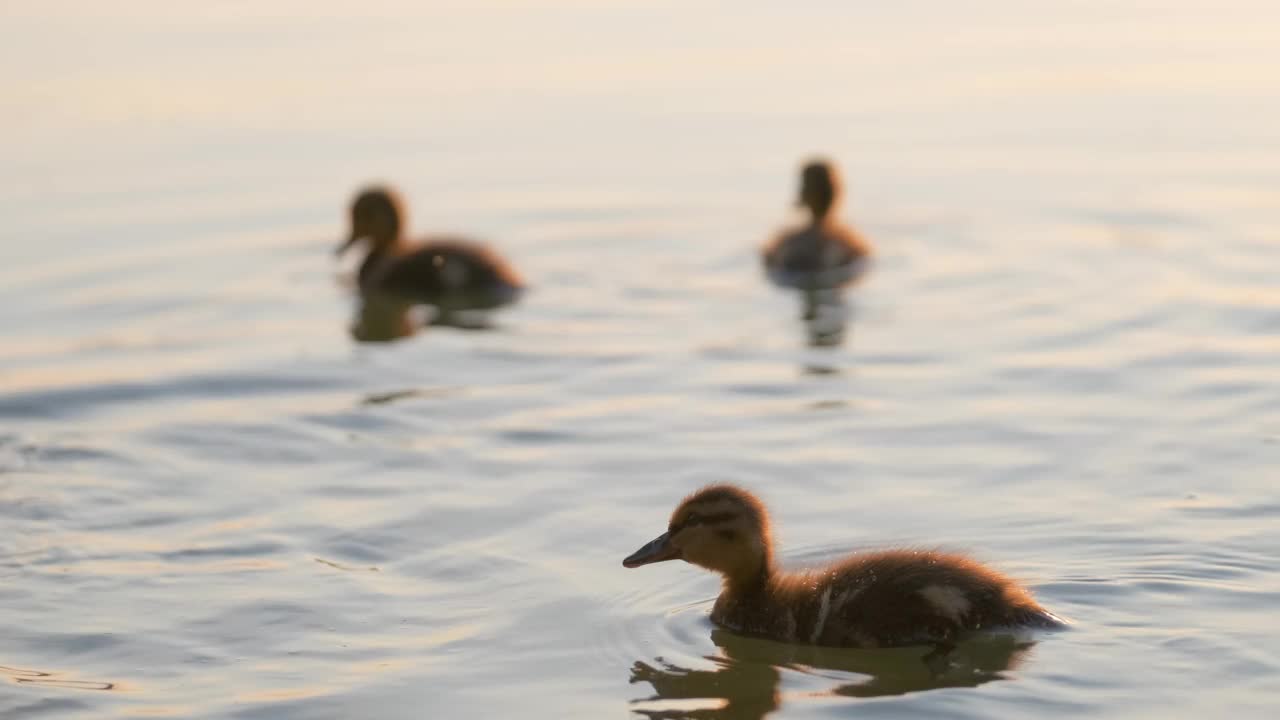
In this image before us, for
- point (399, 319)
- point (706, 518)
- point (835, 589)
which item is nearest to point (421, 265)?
point (399, 319)

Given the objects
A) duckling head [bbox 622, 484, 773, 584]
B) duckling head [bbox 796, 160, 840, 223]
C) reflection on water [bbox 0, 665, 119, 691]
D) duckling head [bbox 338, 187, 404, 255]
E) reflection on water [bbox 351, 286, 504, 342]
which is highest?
duckling head [bbox 796, 160, 840, 223]

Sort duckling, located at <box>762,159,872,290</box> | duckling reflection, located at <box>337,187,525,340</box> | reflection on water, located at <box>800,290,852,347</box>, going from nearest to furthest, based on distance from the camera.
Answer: reflection on water, located at <box>800,290,852,347</box>, duckling reflection, located at <box>337,187,525,340</box>, duckling, located at <box>762,159,872,290</box>

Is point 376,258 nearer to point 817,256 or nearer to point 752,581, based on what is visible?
point 817,256

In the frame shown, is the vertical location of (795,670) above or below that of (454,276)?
below

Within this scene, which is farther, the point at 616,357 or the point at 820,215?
the point at 820,215

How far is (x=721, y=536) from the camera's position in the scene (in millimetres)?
6625

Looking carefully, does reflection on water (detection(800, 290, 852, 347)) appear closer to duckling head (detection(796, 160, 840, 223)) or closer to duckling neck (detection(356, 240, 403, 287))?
duckling head (detection(796, 160, 840, 223))

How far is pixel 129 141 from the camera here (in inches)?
551

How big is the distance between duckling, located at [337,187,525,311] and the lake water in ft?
0.82

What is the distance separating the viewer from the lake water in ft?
21.1

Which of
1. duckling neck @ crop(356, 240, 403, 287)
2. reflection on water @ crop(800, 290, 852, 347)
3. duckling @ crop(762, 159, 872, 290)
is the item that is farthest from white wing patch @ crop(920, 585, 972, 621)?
duckling neck @ crop(356, 240, 403, 287)

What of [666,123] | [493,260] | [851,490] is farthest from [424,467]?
[666,123]

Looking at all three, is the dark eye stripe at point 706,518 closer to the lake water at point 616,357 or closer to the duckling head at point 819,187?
the lake water at point 616,357

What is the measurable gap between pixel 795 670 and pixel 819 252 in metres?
5.48
